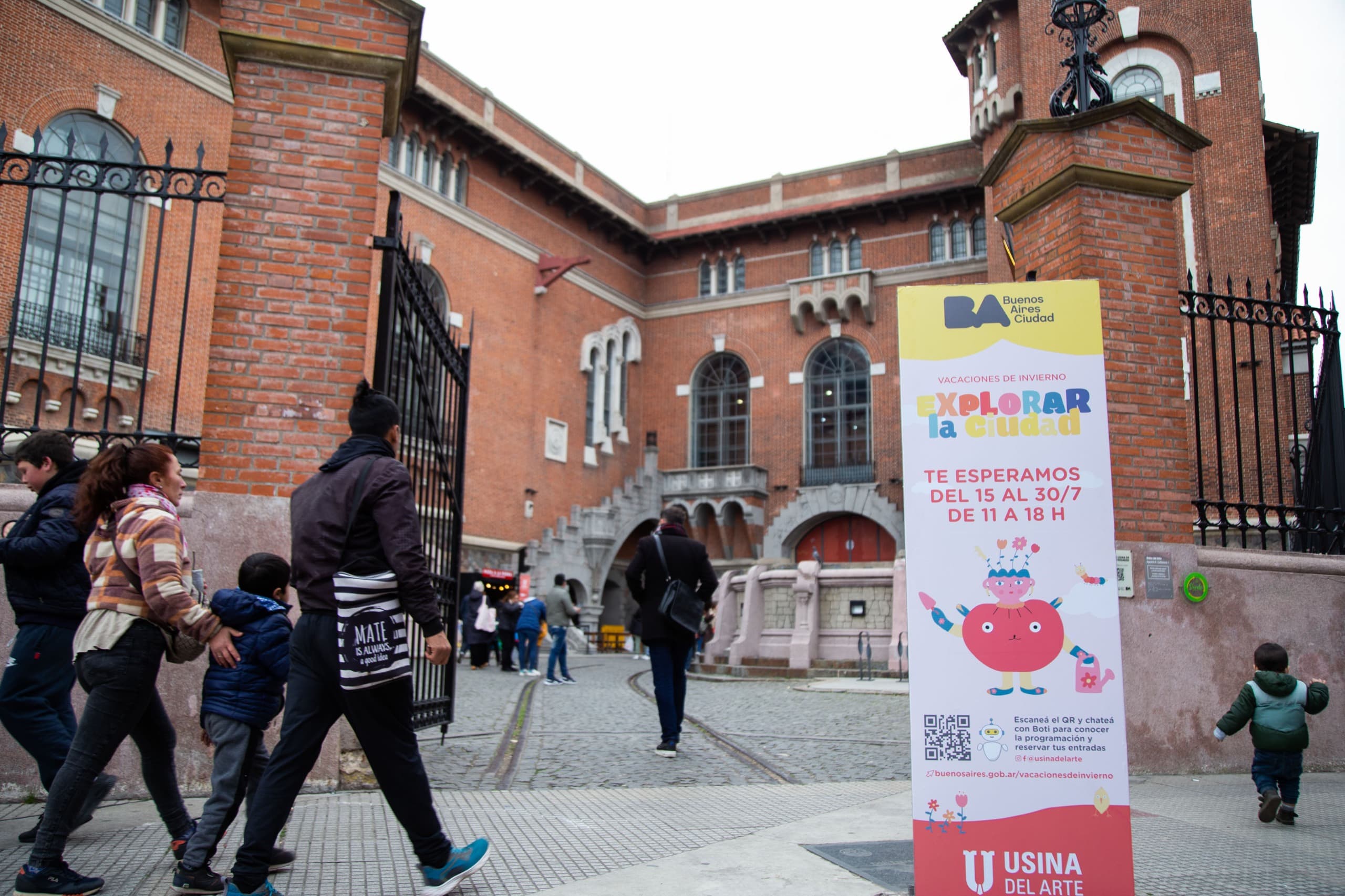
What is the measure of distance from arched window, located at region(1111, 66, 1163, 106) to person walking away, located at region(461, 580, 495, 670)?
56.6 feet

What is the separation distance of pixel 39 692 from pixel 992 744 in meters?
3.73

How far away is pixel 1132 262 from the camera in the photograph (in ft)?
21.6

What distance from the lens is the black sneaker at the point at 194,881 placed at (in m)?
3.37

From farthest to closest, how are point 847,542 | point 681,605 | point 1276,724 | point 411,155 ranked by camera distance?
point 847,542 < point 411,155 < point 681,605 < point 1276,724

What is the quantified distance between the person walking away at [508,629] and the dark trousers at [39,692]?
12534mm

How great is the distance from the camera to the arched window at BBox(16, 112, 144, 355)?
16.7 metres

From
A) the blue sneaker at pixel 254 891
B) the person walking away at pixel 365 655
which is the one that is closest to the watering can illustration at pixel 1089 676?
the person walking away at pixel 365 655

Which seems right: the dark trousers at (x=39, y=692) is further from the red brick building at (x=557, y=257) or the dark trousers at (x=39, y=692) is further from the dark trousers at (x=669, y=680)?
the dark trousers at (x=669, y=680)

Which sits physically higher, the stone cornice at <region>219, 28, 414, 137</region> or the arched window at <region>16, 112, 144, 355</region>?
the arched window at <region>16, 112, 144, 355</region>

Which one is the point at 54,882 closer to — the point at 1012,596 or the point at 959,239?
the point at 1012,596

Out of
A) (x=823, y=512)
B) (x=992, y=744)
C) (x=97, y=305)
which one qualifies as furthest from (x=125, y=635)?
(x=823, y=512)

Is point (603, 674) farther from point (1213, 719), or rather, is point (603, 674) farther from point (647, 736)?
point (1213, 719)

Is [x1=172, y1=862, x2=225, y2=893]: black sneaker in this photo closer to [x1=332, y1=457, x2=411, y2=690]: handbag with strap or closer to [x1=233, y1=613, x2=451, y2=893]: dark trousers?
[x1=233, y1=613, x2=451, y2=893]: dark trousers

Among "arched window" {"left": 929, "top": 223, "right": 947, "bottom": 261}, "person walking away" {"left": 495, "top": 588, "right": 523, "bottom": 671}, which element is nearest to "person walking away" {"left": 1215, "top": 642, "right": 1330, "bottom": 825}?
"person walking away" {"left": 495, "top": 588, "right": 523, "bottom": 671}
